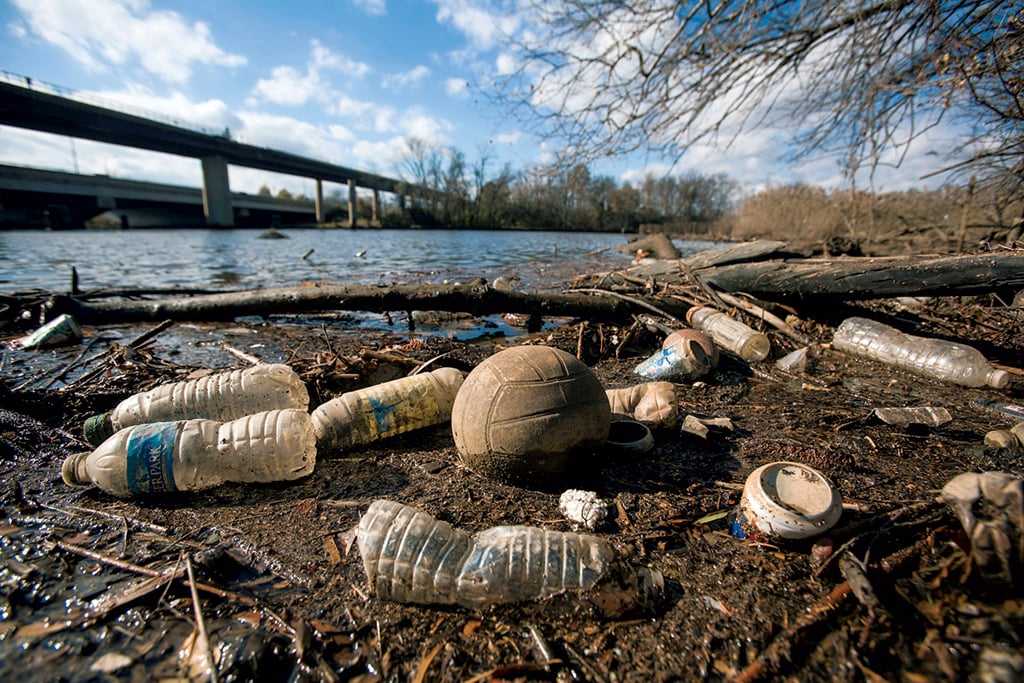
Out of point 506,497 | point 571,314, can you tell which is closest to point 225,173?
point 571,314

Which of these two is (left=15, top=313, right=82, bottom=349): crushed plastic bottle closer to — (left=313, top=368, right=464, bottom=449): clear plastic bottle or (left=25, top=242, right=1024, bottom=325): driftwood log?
(left=25, top=242, right=1024, bottom=325): driftwood log

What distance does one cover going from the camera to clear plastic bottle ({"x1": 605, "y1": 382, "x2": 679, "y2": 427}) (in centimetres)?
315

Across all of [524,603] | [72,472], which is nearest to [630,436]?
[524,603]

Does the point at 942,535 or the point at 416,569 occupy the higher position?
the point at 942,535

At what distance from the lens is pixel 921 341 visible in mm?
4840

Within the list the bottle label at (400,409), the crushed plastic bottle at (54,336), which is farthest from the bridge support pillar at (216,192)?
the bottle label at (400,409)

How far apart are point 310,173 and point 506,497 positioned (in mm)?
64869

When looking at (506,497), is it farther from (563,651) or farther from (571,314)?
(571,314)

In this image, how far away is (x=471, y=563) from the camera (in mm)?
1757

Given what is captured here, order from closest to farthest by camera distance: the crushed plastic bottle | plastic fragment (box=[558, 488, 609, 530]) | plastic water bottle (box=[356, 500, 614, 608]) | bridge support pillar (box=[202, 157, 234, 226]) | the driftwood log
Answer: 1. plastic water bottle (box=[356, 500, 614, 608])
2. plastic fragment (box=[558, 488, 609, 530])
3. the driftwood log
4. the crushed plastic bottle
5. bridge support pillar (box=[202, 157, 234, 226])

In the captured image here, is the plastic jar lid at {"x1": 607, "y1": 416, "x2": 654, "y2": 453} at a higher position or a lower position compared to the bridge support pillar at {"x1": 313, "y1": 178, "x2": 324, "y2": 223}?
lower

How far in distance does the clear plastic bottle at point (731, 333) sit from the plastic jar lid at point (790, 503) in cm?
316

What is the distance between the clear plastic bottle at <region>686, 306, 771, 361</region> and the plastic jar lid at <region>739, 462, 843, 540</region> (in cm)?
316

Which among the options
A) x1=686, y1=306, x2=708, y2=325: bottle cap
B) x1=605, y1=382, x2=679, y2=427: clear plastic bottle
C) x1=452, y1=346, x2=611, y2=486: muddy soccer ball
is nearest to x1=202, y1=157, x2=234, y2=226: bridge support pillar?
x1=686, y1=306, x2=708, y2=325: bottle cap
